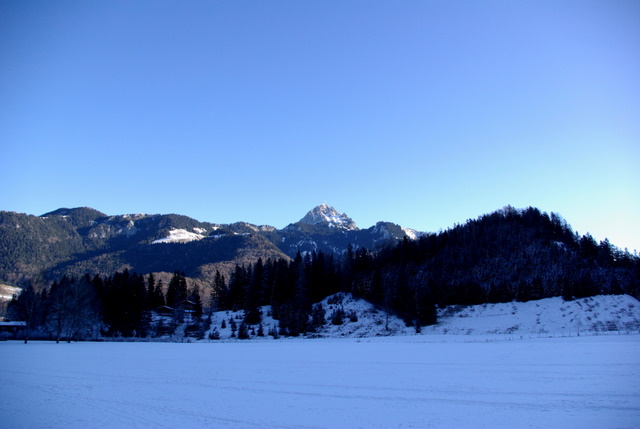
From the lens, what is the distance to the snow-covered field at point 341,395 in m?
13.9

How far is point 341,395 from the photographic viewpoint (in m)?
18.1

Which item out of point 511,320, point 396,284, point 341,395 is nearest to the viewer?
point 341,395

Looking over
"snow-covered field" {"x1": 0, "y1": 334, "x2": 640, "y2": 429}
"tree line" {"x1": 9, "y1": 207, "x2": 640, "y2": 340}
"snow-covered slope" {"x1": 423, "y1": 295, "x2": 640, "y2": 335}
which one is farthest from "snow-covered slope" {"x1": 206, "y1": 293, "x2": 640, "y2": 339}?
"snow-covered field" {"x1": 0, "y1": 334, "x2": 640, "y2": 429}

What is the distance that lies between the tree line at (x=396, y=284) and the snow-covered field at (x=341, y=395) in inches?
1886

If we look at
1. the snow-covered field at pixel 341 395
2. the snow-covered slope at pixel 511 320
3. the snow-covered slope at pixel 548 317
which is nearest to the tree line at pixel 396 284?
the snow-covered slope at pixel 511 320

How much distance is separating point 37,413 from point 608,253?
4579 inches

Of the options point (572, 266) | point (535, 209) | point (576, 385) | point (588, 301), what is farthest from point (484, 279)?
point (576, 385)

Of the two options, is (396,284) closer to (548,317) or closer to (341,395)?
(548,317)

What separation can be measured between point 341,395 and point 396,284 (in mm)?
64687

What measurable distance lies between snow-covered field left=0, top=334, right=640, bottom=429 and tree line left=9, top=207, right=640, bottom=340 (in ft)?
157

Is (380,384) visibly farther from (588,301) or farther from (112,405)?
(588,301)

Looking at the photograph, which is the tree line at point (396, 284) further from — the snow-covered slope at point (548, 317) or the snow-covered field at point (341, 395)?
the snow-covered field at point (341, 395)

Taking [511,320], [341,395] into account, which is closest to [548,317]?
[511,320]

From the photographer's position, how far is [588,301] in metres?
70.2
